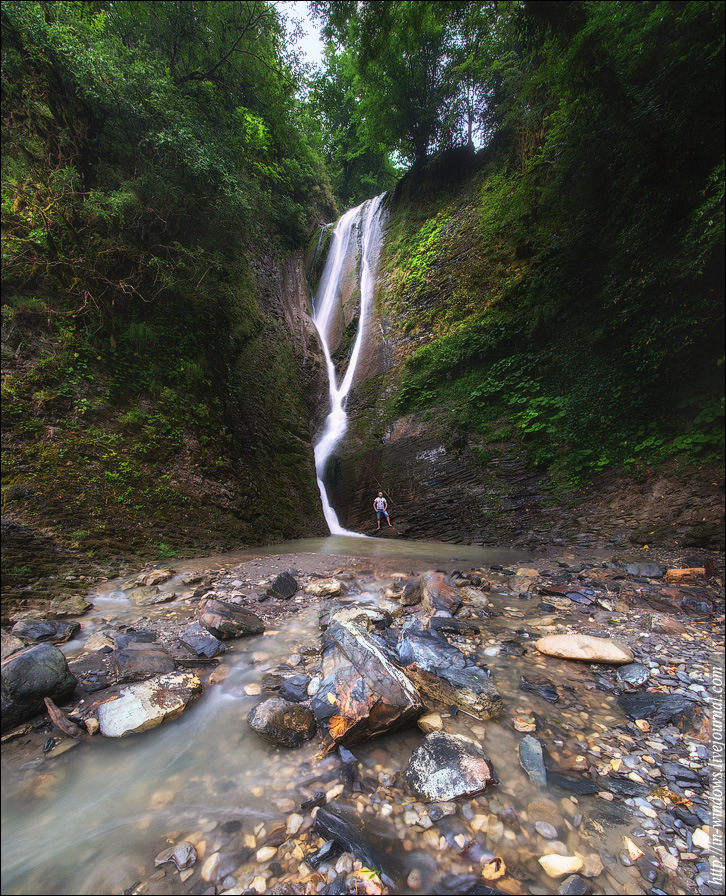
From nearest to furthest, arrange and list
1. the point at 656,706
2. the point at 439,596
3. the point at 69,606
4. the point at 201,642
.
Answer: the point at 656,706, the point at 201,642, the point at 69,606, the point at 439,596

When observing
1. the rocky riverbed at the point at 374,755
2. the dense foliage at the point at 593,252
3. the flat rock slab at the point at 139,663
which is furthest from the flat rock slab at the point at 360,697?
the dense foliage at the point at 593,252

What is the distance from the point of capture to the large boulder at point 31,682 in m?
1.97

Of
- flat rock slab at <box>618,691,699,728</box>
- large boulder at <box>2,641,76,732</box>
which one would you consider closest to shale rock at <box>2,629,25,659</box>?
large boulder at <box>2,641,76,732</box>

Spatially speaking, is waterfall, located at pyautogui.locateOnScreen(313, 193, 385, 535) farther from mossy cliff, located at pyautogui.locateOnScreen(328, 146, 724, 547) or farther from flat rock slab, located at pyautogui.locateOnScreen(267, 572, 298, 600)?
flat rock slab, located at pyautogui.locateOnScreen(267, 572, 298, 600)

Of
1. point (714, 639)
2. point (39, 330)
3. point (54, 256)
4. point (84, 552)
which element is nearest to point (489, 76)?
point (54, 256)

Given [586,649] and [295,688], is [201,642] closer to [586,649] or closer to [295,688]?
[295,688]

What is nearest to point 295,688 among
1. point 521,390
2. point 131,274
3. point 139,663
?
point 139,663

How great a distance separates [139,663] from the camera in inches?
101

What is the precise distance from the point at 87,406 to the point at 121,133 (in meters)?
4.80

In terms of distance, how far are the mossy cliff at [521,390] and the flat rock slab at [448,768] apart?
5.03m

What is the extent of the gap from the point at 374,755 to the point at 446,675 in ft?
2.72

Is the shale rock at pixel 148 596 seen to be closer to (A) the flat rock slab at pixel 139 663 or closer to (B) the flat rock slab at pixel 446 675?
(A) the flat rock slab at pixel 139 663

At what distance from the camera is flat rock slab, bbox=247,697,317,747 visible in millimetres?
2096

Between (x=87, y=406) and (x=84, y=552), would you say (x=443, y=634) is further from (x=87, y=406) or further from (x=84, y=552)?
(x=87, y=406)
